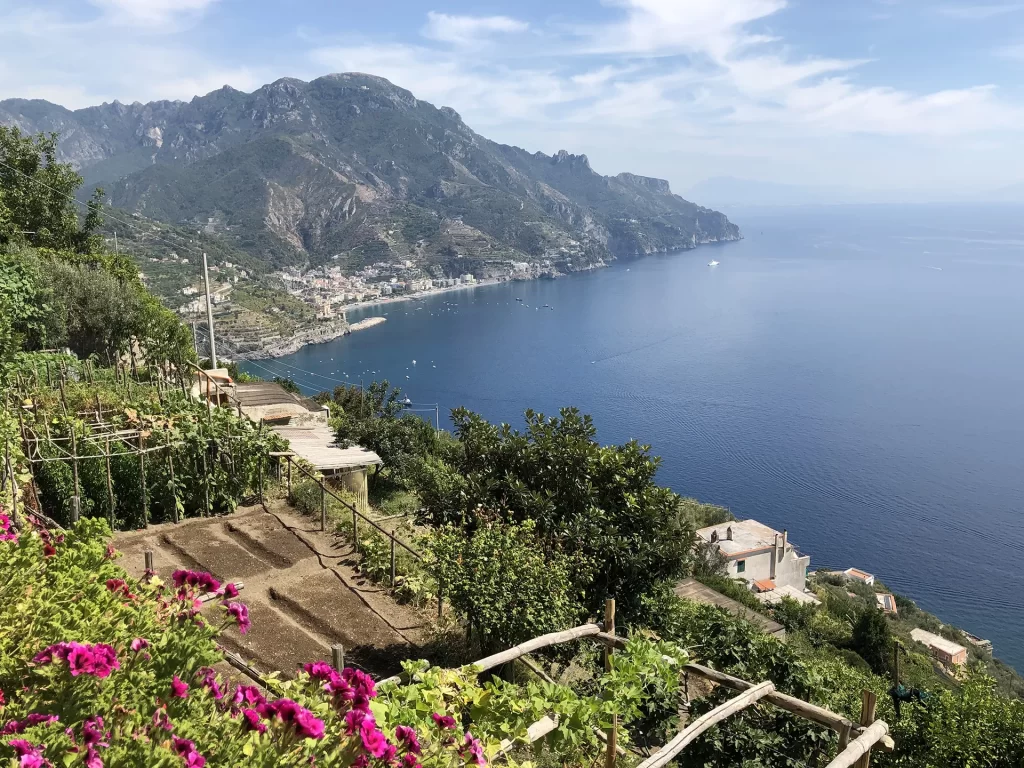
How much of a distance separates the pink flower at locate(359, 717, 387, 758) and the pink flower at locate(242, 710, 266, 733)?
0.85 ft

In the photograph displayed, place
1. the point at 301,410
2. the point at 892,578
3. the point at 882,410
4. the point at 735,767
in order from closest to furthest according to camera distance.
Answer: the point at 735,767 → the point at 301,410 → the point at 892,578 → the point at 882,410

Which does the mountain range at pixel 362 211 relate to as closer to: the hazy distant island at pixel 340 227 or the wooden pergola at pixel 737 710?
the hazy distant island at pixel 340 227

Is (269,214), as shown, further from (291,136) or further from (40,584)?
(40,584)

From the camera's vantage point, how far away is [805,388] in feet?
199

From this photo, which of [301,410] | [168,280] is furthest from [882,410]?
[168,280]

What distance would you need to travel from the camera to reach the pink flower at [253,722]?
182 cm

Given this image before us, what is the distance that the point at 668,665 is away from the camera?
149 inches

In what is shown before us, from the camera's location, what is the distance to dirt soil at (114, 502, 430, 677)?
553 centimetres

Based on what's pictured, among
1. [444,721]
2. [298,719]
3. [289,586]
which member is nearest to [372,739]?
[298,719]

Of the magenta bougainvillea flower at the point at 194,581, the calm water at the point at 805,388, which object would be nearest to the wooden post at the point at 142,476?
the magenta bougainvillea flower at the point at 194,581

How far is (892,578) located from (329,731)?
38.9 m

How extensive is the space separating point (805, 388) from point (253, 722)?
6447cm

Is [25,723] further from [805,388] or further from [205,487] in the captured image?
[805,388]

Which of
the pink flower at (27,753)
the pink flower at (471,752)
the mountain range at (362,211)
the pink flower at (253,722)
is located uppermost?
the mountain range at (362,211)
